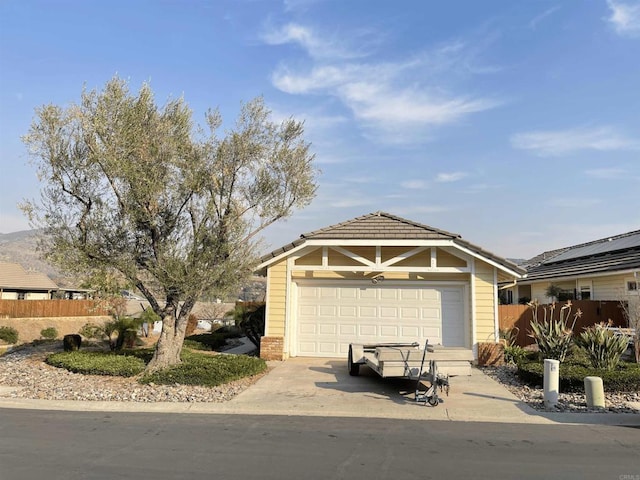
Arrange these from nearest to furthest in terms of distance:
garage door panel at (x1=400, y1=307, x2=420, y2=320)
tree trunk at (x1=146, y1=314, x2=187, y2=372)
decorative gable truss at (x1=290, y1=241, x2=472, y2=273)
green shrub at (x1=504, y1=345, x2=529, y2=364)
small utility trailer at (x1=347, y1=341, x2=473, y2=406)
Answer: small utility trailer at (x1=347, y1=341, x2=473, y2=406) < tree trunk at (x1=146, y1=314, x2=187, y2=372) < green shrub at (x1=504, y1=345, x2=529, y2=364) < decorative gable truss at (x1=290, y1=241, x2=472, y2=273) < garage door panel at (x1=400, y1=307, x2=420, y2=320)

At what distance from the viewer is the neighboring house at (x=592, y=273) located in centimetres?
1744

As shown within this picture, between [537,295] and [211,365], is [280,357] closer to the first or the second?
[211,365]

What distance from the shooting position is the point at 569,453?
609 cm

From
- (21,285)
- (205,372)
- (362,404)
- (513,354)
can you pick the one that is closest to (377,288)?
(513,354)

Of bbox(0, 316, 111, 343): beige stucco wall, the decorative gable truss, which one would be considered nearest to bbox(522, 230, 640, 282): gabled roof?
the decorative gable truss

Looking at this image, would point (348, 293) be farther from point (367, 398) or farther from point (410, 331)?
point (367, 398)

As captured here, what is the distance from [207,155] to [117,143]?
1.99 meters

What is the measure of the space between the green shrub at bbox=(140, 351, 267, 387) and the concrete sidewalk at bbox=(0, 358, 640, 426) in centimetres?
67

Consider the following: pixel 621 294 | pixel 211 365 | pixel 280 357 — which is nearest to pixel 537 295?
pixel 621 294

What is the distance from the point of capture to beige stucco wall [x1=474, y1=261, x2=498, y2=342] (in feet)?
44.9

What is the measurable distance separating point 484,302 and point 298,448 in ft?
30.4

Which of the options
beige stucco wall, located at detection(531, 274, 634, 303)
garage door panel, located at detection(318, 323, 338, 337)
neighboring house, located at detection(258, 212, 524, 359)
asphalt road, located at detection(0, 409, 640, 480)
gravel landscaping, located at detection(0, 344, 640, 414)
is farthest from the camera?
beige stucco wall, located at detection(531, 274, 634, 303)

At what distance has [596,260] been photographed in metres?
21.2

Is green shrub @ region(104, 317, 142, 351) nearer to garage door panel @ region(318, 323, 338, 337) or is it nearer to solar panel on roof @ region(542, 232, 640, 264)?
garage door panel @ region(318, 323, 338, 337)
